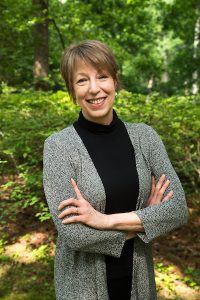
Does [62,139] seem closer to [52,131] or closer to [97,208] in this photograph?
[97,208]

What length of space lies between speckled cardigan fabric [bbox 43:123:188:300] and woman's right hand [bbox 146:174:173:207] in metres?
Result: 0.04

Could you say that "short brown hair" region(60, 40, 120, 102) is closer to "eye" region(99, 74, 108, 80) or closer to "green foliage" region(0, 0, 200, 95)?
"eye" region(99, 74, 108, 80)

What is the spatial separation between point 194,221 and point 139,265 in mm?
3449

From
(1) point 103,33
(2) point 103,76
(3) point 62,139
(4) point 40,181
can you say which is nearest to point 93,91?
(2) point 103,76

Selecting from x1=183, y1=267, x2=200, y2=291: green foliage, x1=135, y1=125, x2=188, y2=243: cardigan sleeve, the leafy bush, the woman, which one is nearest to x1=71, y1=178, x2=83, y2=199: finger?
the woman

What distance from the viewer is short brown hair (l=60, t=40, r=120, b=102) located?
2.03 m

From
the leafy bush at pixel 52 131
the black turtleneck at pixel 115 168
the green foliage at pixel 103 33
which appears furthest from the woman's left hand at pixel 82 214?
the leafy bush at pixel 52 131

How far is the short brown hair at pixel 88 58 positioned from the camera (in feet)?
6.66

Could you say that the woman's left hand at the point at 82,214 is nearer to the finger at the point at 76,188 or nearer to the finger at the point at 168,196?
the finger at the point at 76,188

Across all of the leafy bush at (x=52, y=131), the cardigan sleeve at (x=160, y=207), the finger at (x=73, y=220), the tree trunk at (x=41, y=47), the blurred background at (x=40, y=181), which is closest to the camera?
the finger at (x=73, y=220)

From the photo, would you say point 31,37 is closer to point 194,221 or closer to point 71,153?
point 194,221

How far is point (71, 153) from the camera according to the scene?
2016 millimetres

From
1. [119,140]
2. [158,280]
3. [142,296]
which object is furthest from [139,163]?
[158,280]

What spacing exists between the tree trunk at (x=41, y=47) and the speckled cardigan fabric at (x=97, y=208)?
279 inches
